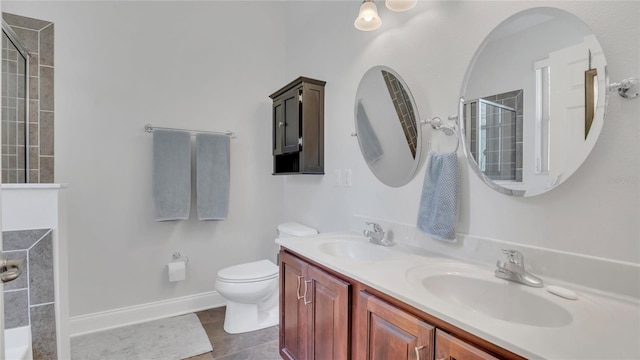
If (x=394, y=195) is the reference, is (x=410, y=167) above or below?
above

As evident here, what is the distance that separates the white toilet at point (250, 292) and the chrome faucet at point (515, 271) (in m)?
1.42

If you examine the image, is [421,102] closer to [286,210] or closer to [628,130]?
[628,130]

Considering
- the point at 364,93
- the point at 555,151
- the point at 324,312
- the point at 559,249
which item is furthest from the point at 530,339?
the point at 364,93

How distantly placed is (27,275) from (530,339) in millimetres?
1957

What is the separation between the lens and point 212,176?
8.52 feet

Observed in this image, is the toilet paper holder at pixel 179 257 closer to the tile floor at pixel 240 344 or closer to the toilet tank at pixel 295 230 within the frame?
the tile floor at pixel 240 344

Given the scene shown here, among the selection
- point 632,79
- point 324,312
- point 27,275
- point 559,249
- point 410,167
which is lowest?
point 324,312

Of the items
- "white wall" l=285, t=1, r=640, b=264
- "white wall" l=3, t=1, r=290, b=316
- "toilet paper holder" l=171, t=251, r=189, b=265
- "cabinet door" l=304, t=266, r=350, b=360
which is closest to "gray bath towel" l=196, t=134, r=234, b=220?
"white wall" l=3, t=1, r=290, b=316

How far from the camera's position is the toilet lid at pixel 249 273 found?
214 centimetres

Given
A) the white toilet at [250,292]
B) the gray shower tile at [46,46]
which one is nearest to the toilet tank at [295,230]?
the white toilet at [250,292]

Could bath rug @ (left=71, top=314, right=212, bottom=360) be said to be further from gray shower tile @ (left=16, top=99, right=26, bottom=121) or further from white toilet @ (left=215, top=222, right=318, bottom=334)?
gray shower tile @ (left=16, top=99, right=26, bottom=121)

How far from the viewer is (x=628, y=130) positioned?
3.04 feet

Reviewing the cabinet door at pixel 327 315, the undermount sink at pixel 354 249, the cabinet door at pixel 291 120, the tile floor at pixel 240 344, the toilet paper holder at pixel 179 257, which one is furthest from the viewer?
the toilet paper holder at pixel 179 257

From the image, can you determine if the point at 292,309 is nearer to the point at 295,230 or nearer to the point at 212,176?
the point at 295,230
